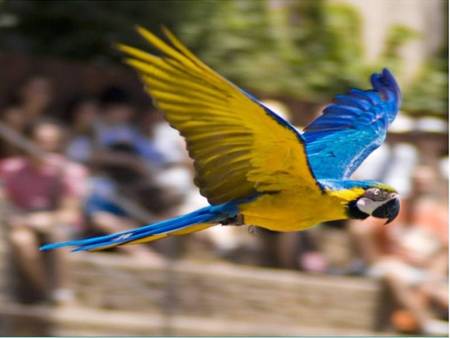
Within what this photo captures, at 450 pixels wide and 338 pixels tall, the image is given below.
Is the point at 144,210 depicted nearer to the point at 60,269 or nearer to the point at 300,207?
the point at 60,269

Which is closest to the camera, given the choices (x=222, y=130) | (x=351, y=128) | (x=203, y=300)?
→ (x=222, y=130)

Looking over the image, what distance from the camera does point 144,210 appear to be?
26.1ft

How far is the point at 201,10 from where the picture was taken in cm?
1021

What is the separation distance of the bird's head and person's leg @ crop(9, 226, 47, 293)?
3.26m

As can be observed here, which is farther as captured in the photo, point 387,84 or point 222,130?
point 387,84

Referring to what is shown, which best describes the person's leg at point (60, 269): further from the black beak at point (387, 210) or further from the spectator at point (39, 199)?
the black beak at point (387, 210)

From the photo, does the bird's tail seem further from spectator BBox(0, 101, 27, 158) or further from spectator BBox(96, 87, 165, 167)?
spectator BBox(96, 87, 165, 167)

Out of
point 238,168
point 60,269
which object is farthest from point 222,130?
point 60,269

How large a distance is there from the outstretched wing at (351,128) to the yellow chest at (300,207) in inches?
18.1

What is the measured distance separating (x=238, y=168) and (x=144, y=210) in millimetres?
3239

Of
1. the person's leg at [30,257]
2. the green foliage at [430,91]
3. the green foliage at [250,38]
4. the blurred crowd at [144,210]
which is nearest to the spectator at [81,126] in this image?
the blurred crowd at [144,210]

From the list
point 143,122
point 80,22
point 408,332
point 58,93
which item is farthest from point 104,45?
point 408,332

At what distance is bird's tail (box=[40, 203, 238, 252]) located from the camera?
4.70 meters

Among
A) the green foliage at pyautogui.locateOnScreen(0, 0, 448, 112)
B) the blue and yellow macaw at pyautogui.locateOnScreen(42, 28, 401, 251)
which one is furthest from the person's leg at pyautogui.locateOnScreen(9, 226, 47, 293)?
the blue and yellow macaw at pyautogui.locateOnScreen(42, 28, 401, 251)
